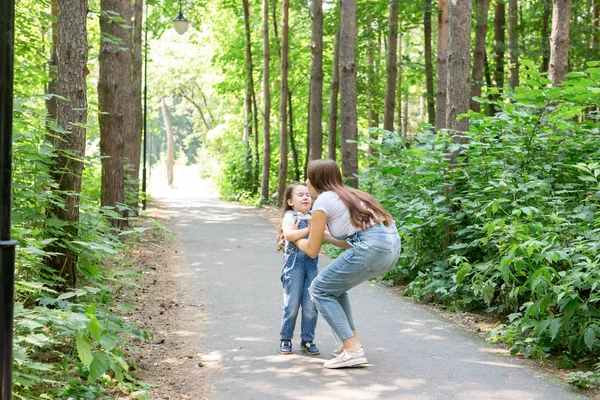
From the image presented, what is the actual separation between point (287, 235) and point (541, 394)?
2.44 meters

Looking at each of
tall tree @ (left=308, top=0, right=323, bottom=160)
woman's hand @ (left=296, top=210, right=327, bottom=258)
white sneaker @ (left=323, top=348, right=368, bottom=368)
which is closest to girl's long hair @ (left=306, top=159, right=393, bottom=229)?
woman's hand @ (left=296, top=210, right=327, bottom=258)

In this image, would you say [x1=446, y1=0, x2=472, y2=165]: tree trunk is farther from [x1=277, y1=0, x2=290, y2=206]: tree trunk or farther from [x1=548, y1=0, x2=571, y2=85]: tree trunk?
[x1=277, y1=0, x2=290, y2=206]: tree trunk

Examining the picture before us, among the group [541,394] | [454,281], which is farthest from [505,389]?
[454,281]

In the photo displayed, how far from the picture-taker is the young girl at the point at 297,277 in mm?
6398

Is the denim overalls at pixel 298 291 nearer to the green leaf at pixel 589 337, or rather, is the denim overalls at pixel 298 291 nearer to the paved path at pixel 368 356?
the paved path at pixel 368 356

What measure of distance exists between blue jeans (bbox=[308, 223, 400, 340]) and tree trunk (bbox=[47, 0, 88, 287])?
8.96ft

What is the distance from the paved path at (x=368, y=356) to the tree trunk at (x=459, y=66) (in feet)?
A: 8.79

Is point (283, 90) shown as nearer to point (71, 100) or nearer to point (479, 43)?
point (479, 43)

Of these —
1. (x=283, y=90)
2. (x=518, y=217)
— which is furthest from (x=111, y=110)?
(x=283, y=90)

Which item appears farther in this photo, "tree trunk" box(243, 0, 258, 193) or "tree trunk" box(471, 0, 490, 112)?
"tree trunk" box(243, 0, 258, 193)

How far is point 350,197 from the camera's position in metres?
5.91

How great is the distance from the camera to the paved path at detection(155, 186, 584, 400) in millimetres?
5422

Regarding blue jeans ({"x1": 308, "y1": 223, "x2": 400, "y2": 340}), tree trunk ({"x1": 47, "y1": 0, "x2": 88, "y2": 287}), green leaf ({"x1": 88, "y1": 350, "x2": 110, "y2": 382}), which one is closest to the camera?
green leaf ({"x1": 88, "y1": 350, "x2": 110, "y2": 382})

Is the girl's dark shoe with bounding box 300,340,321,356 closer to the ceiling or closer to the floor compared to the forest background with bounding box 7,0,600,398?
closer to the floor
